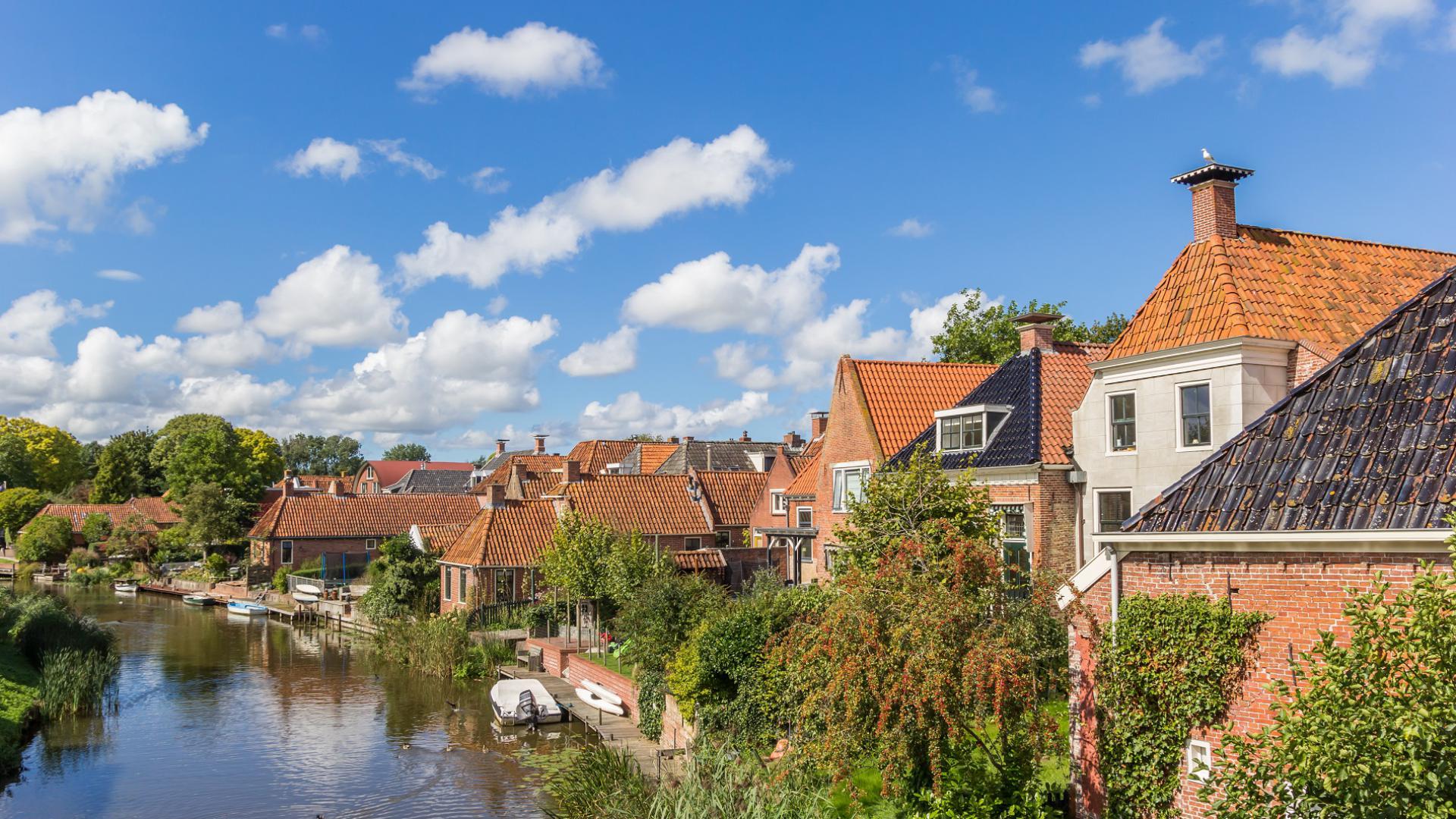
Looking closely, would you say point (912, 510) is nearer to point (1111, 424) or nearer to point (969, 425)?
point (1111, 424)

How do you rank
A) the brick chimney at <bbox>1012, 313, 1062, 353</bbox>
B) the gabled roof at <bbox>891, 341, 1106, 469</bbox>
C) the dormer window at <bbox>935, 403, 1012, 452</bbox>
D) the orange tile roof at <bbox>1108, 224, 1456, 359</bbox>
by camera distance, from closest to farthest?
the orange tile roof at <bbox>1108, 224, 1456, 359</bbox>, the gabled roof at <bbox>891, 341, 1106, 469</bbox>, the dormer window at <bbox>935, 403, 1012, 452</bbox>, the brick chimney at <bbox>1012, 313, 1062, 353</bbox>

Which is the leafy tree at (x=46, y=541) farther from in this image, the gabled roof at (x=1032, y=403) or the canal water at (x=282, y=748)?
the gabled roof at (x=1032, y=403)

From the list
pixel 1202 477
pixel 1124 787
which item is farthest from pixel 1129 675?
pixel 1202 477

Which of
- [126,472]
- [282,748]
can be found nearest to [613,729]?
[282,748]

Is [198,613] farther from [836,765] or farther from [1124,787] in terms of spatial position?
[1124,787]

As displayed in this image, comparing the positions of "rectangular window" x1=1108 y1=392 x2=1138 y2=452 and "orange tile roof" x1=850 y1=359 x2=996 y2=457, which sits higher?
"orange tile roof" x1=850 y1=359 x2=996 y2=457

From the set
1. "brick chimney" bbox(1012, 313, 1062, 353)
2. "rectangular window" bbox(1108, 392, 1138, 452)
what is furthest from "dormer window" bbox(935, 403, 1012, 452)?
"rectangular window" bbox(1108, 392, 1138, 452)

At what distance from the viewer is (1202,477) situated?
43.2ft

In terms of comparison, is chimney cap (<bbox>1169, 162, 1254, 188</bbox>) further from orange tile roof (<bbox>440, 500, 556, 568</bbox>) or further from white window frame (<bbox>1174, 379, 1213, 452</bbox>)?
orange tile roof (<bbox>440, 500, 556, 568</bbox>)

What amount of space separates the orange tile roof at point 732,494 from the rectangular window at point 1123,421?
90.0 ft

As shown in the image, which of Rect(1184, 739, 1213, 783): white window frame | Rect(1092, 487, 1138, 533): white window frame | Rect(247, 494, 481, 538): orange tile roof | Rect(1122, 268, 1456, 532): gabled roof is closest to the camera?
Rect(1122, 268, 1456, 532): gabled roof

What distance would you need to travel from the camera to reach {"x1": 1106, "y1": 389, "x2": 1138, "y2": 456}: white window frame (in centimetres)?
2028

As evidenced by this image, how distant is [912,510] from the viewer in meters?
20.8

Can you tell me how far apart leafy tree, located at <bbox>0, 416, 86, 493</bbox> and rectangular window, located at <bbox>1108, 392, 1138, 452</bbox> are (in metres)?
112
